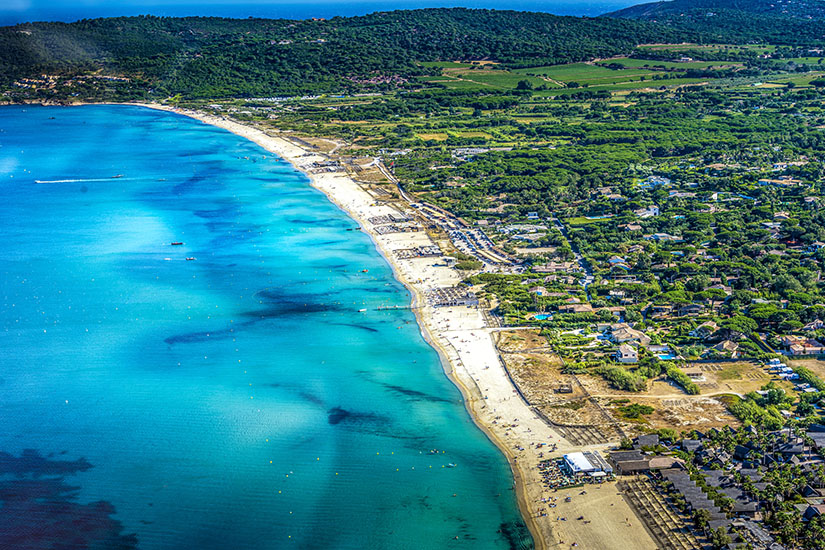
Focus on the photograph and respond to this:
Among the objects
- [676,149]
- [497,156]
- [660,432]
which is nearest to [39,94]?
[497,156]

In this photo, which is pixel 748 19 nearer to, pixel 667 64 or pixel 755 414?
pixel 667 64

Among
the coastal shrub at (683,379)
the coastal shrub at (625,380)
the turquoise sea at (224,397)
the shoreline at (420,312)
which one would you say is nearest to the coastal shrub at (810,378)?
the coastal shrub at (683,379)

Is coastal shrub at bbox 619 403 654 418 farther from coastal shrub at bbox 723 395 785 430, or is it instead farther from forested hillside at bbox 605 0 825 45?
forested hillside at bbox 605 0 825 45

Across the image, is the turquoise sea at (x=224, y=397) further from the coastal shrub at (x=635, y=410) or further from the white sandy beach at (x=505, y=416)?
the coastal shrub at (x=635, y=410)

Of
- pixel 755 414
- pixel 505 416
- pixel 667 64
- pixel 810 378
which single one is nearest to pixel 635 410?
pixel 755 414

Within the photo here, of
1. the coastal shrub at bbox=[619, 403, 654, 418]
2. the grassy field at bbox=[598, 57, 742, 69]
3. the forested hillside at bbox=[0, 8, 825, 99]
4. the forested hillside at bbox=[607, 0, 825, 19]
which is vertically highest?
the forested hillside at bbox=[607, 0, 825, 19]

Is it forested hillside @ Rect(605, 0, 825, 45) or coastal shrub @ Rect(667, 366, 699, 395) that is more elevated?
forested hillside @ Rect(605, 0, 825, 45)

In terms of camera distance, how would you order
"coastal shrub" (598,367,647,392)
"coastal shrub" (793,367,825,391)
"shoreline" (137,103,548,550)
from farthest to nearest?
"coastal shrub" (598,367,647,392)
"coastal shrub" (793,367,825,391)
"shoreline" (137,103,548,550)

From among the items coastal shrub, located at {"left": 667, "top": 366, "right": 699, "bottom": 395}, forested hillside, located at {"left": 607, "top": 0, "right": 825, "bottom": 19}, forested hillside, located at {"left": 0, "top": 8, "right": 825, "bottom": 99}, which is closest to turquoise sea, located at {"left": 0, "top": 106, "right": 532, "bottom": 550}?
coastal shrub, located at {"left": 667, "top": 366, "right": 699, "bottom": 395}
